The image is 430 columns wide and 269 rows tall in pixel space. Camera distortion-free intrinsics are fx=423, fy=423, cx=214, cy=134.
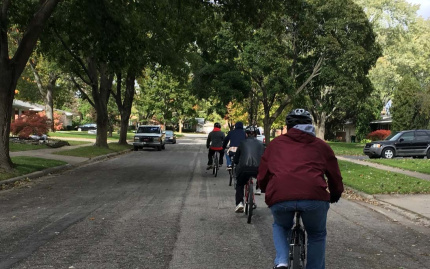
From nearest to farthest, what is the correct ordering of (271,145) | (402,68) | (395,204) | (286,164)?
1. (286,164)
2. (271,145)
3. (395,204)
4. (402,68)

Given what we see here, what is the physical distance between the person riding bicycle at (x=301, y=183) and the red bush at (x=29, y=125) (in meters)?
25.6

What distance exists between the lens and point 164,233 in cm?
673

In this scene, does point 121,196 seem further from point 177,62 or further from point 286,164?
point 177,62

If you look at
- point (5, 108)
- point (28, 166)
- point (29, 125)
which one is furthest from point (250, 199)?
point (29, 125)

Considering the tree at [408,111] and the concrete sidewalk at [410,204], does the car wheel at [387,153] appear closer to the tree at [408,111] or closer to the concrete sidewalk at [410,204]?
the concrete sidewalk at [410,204]

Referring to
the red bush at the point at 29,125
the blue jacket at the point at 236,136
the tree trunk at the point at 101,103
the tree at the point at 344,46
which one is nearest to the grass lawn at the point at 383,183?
the blue jacket at the point at 236,136

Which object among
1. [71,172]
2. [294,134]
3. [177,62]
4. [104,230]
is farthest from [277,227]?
[177,62]

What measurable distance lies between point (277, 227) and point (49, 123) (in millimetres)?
26006

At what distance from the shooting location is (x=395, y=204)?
997 cm

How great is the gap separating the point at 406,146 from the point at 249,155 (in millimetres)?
20412

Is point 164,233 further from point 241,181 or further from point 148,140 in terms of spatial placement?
point 148,140

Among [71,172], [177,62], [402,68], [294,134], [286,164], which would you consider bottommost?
[71,172]

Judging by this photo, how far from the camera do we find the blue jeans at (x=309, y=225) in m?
3.72

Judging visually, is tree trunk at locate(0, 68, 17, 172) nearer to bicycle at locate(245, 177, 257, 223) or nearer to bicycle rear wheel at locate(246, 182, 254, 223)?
bicycle at locate(245, 177, 257, 223)
